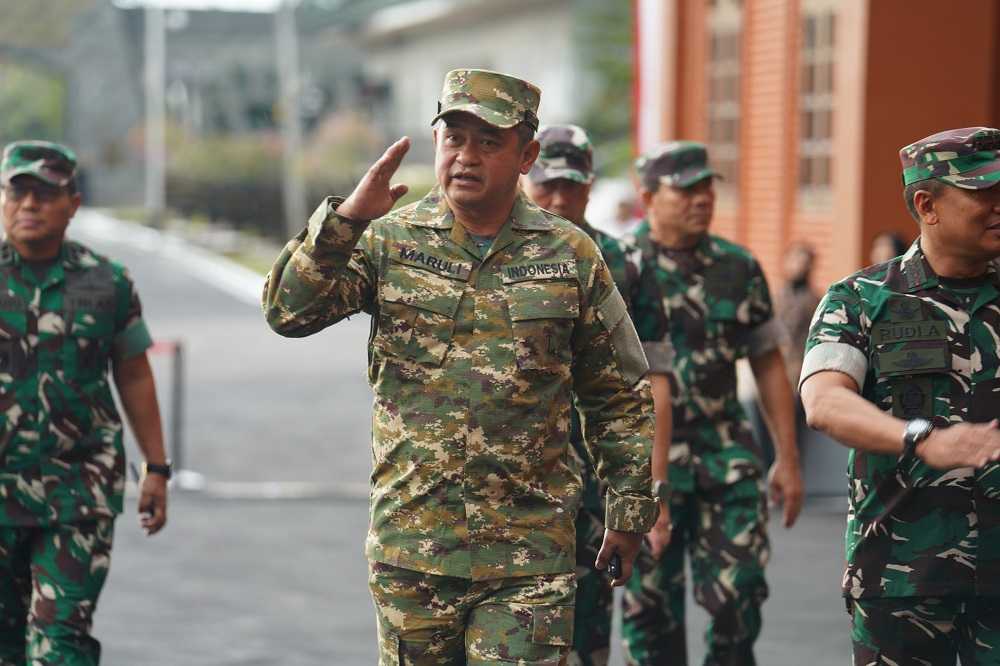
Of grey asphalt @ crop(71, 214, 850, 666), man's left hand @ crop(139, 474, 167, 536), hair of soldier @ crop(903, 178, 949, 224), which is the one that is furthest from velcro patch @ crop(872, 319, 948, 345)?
grey asphalt @ crop(71, 214, 850, 666)

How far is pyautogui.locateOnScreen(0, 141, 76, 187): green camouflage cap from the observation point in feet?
20.3

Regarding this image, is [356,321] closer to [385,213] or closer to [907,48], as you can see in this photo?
[907,48]

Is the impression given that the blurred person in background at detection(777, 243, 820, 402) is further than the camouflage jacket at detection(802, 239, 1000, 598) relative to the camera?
Yes

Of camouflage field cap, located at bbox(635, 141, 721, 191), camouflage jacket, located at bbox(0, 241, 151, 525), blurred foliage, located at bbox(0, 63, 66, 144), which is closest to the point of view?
camouflage jacket, located at bbox(0, 241, 151, 525)

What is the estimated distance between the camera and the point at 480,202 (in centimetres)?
491

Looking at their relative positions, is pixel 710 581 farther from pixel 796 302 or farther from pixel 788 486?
pixel 796 302

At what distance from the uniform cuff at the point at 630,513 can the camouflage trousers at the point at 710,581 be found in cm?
188

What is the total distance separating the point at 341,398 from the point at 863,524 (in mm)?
14612

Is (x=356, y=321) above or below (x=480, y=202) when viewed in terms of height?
below

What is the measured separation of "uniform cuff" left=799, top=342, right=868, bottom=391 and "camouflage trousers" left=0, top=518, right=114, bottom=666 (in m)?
2.55

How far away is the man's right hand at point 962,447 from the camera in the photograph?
4107 millimetres

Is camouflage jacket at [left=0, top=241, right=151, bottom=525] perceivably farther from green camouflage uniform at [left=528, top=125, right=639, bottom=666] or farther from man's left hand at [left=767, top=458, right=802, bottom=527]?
man's left hand at [left=767, top=458, right=802, bottom=527]

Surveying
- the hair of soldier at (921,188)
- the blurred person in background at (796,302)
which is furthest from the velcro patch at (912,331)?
the blurred person in background at (796,302)

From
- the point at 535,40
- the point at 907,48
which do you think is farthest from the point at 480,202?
the point at 535,40
